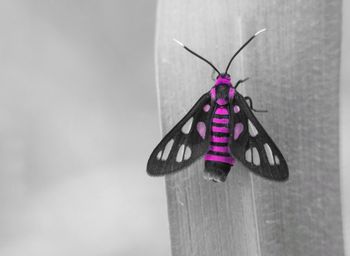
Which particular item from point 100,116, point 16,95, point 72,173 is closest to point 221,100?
point 100,116

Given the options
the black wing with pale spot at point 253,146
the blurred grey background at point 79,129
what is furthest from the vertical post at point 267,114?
the blurred grey background at point 79,129

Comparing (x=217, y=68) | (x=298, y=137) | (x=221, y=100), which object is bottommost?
(x=298, y=137)

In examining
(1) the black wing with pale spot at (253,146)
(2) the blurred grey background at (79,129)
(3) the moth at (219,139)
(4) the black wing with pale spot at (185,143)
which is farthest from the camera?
(2) the blurred grey background at (79,129)

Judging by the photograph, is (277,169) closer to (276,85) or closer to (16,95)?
(276,85)

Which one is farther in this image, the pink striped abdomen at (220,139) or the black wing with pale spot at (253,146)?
the pink striped abdomen at (220,139)

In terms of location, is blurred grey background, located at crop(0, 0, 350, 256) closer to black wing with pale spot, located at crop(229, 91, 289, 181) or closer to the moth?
the moth

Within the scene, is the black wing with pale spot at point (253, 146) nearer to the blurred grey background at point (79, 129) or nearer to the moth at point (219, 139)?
the moth at point (219, 139)

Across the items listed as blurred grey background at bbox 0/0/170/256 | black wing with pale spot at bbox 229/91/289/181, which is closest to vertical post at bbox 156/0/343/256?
black wing with pale spot at bbox 229/91/289/181
